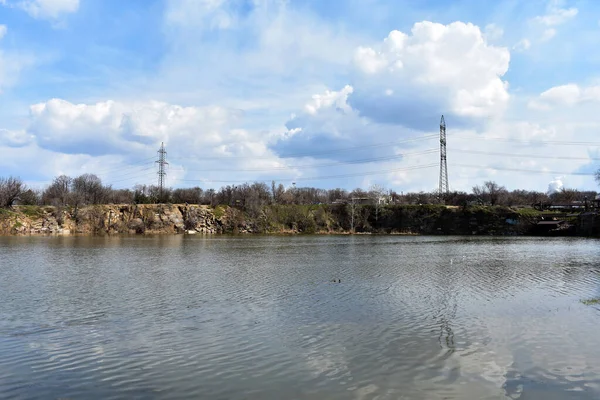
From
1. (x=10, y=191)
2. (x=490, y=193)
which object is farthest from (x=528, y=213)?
(x=10, y=191)

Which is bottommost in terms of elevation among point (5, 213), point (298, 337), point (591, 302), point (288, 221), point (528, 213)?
point (298, 337)

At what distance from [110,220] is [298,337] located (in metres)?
133

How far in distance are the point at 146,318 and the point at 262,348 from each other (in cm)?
749

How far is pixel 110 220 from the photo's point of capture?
137750mm

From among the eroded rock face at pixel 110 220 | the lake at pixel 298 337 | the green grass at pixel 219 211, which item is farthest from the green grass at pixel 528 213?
the lake at pixel 298 337

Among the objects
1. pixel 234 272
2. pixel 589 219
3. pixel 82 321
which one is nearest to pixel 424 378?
pixel 82 321

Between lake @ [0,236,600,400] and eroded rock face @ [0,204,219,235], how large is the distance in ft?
339

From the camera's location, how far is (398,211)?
145250mm

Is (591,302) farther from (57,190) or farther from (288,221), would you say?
(57,190)

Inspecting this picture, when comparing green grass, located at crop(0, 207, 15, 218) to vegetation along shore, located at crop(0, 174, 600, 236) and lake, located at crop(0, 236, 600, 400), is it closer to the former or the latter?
vegetation along shore, located at crop(0, 174, 600, 236)

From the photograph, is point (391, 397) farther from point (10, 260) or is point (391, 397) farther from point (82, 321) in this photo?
point (10, 260)

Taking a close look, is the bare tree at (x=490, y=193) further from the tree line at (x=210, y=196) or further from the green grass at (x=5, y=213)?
the green grass at (x=5, y=213)

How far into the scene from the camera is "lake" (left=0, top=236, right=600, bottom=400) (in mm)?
12508

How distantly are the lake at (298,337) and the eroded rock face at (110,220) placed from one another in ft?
339
